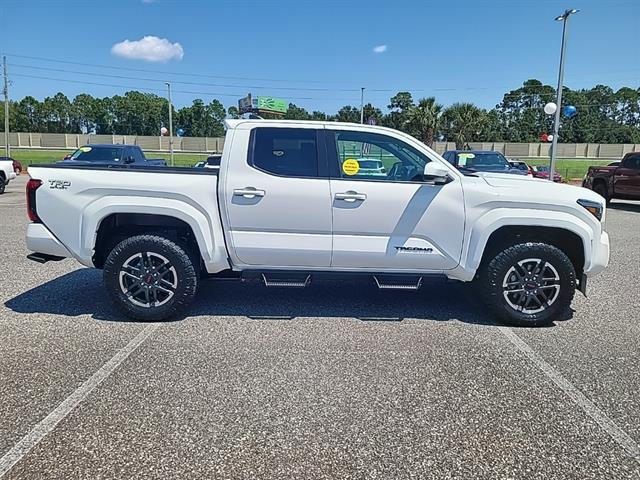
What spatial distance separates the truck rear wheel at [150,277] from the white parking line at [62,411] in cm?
44

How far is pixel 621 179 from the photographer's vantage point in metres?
14.9

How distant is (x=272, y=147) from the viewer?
451 centimetres

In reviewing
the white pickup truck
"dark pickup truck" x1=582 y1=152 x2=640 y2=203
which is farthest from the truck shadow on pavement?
"dark pickup truck" x1=582 y1=152 x2=640 y2=203

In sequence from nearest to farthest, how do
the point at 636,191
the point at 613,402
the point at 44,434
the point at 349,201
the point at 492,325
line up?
the point at 44,434 → the point at 613,402 → the point at 349,201 → the point at 492,325 → the point at 636,191

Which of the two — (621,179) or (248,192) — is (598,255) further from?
(621,179)

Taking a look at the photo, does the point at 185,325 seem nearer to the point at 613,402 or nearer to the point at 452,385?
the point at 452,385

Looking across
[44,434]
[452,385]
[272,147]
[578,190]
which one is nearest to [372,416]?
[452,385]

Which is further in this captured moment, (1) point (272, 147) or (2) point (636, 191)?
(2) point (636, 191)

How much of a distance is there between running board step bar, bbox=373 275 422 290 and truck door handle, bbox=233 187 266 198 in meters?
1.37

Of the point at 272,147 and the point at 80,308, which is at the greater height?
the point at 272,147

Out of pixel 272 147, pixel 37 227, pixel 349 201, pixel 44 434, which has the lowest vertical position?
pixel 44 434

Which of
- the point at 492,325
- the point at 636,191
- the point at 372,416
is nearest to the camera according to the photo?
the point at 372,416

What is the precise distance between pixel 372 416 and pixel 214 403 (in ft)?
3.44

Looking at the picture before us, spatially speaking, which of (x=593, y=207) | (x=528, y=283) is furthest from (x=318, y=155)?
(x=593, y=207)
